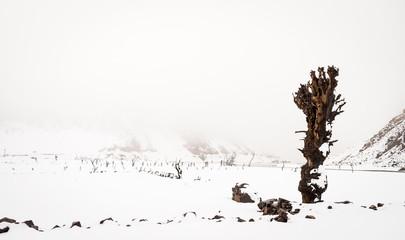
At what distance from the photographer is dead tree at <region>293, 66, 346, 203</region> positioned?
10.4 metres

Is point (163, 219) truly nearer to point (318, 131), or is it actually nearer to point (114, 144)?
point (318, 131)

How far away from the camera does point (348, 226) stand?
6.22 m

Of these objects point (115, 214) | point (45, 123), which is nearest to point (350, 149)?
point (115, 214)

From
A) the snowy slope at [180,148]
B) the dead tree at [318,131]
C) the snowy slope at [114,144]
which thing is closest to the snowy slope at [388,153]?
the snowy slope at [114,144]

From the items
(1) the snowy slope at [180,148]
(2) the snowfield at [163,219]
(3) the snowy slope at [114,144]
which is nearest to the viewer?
(2) the snowfield at [163,219]

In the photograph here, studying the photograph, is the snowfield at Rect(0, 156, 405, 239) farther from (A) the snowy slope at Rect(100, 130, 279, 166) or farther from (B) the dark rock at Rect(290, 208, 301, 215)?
(A) the snowy slope at Rect(100, 130, 279, 166)

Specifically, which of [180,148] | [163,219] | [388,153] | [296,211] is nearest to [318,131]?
[296,211]

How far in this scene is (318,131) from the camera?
10.4m

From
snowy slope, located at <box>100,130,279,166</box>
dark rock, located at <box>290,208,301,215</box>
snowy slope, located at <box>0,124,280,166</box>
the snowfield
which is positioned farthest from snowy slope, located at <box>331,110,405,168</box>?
dark rock, located at <box>290,208,301,215</box>

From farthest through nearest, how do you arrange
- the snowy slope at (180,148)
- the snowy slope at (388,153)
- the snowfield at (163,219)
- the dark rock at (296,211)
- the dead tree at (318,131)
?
the snowy slope at (180,148)
the snowy slope at (388,153)
the dead tree at (318,131)
the dark rock at (296,211)
the snowfield at (163,219)

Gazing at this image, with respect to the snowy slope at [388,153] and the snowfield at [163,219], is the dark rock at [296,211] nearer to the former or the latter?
the snowfield at [163,219]

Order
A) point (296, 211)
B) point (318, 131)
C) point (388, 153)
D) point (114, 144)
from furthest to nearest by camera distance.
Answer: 1. point (114, 144)
2. point (388, 153)
3. point (318, 131)
4. point (296, 211)

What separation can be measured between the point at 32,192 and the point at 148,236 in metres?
12.5

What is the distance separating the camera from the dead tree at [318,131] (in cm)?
1036
